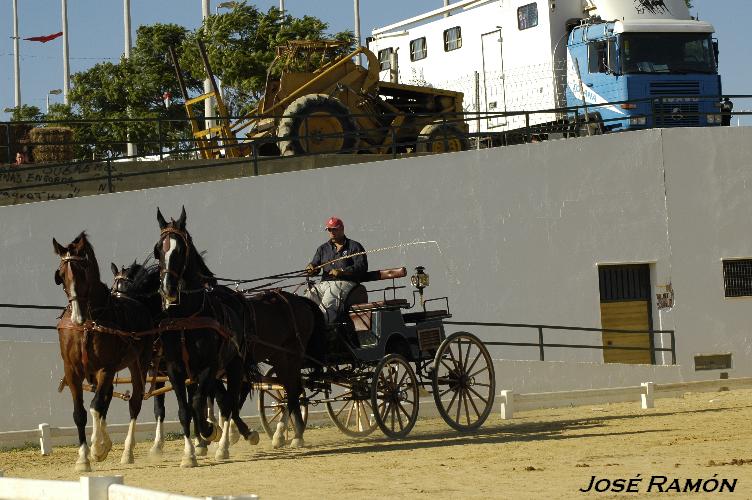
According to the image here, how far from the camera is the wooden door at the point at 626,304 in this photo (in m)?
23.2

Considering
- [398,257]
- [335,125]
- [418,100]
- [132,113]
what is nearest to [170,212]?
[398,257]

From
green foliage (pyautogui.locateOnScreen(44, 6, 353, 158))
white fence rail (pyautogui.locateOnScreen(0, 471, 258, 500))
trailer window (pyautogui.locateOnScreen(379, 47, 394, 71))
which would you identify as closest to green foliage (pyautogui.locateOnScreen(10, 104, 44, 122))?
green foliage (pyautogui.locateOnScreen(44, 6, 353, 158))

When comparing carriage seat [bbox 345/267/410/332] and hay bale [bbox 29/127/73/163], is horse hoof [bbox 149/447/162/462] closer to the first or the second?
carriage seat [bbox 345/267/410/332]

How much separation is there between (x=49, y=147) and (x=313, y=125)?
5326 mm

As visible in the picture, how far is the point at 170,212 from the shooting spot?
22.3 meters

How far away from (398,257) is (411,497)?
42.8 feet

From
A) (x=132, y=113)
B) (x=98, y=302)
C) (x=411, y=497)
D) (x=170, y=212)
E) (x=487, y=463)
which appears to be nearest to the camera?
(x=411, y=497)

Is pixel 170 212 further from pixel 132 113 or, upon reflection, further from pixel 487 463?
pixel 132 113

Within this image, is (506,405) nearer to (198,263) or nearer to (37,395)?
(37,395)

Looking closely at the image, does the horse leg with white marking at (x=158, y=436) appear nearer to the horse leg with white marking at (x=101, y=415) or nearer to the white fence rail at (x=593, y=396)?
the horse leg with white marking at (x=101, y=415)

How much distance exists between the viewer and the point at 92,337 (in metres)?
13.4

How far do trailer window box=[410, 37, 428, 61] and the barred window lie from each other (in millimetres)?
14068

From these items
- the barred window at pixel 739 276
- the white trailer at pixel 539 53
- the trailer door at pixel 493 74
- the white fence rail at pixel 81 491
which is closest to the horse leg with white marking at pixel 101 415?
the white fence rail at pixel 81 491

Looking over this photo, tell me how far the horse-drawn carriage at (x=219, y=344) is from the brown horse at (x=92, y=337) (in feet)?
0.04
